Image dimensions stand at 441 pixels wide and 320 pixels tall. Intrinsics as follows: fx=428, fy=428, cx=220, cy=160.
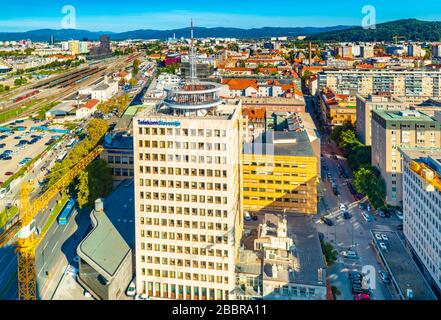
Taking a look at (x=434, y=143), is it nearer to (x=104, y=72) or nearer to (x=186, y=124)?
(x=186, y=124)

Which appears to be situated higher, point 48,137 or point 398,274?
point 48,137

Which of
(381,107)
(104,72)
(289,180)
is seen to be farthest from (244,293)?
(104,72)

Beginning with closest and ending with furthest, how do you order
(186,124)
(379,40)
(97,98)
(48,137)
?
A: (186,124)
(48,137)
(97,98)
(379,40)

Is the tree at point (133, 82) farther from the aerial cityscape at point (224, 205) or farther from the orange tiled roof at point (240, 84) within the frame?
the aerial cityscape at point (224, 205)

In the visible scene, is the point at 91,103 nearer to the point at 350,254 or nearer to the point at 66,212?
the point at 66,212

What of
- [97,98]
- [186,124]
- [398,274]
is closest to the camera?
[186,124]

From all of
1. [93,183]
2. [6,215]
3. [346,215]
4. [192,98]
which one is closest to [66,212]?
[93,183]

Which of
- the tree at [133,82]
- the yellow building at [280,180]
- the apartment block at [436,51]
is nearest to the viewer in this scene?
the yellow building at [280,180]

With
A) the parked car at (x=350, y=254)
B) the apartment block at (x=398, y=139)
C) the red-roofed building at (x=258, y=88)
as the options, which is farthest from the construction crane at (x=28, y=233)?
the red-roofed building at (x=258, y=88)
